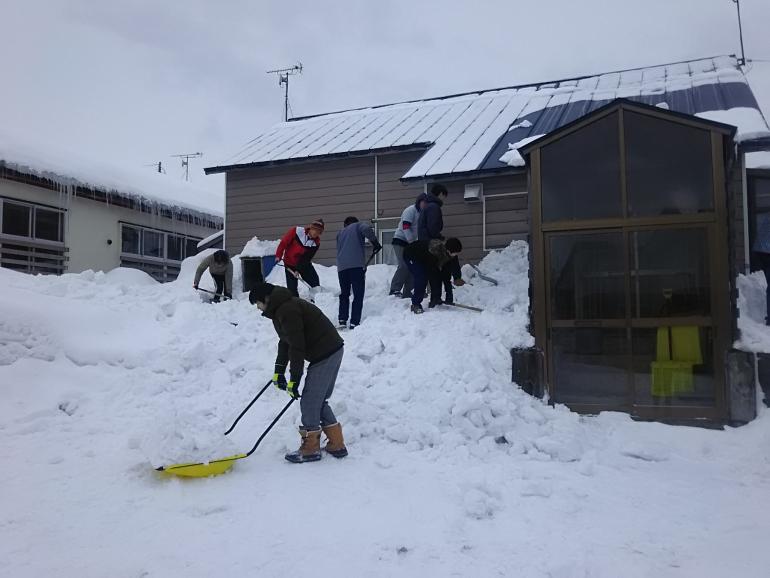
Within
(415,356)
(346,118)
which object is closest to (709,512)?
(415,356)

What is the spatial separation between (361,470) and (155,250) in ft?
47.0

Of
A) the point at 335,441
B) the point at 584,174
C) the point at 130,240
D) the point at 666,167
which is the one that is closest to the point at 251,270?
the point at 130,240

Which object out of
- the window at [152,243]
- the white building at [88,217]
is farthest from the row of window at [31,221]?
the window at [152,243]

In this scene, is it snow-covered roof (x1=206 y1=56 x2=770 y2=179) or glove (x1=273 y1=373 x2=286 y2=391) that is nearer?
glove (x1=273 y1=373 x2=286 y2=391)

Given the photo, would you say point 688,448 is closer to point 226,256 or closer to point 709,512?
point 709,512

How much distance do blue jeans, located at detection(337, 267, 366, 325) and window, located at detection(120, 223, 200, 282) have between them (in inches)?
389

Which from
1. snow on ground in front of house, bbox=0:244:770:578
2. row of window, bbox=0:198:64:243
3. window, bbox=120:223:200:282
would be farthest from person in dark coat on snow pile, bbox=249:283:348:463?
window, bbox=120:223:200:282

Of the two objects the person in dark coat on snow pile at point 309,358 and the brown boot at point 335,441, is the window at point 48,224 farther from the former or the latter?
the brown boot at point 335,441

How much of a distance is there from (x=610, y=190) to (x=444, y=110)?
28.4ft

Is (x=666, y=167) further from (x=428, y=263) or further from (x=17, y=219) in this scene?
(x=17, y=219)

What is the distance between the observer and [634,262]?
20.8ft

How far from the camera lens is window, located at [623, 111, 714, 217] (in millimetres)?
6223

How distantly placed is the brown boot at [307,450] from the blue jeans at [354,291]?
11.1 ft

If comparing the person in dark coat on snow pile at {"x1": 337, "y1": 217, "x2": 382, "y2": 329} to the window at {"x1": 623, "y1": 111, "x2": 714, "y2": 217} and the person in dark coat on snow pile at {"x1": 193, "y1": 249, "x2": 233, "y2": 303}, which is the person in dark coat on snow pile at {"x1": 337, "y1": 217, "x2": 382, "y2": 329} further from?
the window at {"x1": 623, "y1": 111, "x2": 714, "y2": 217}
